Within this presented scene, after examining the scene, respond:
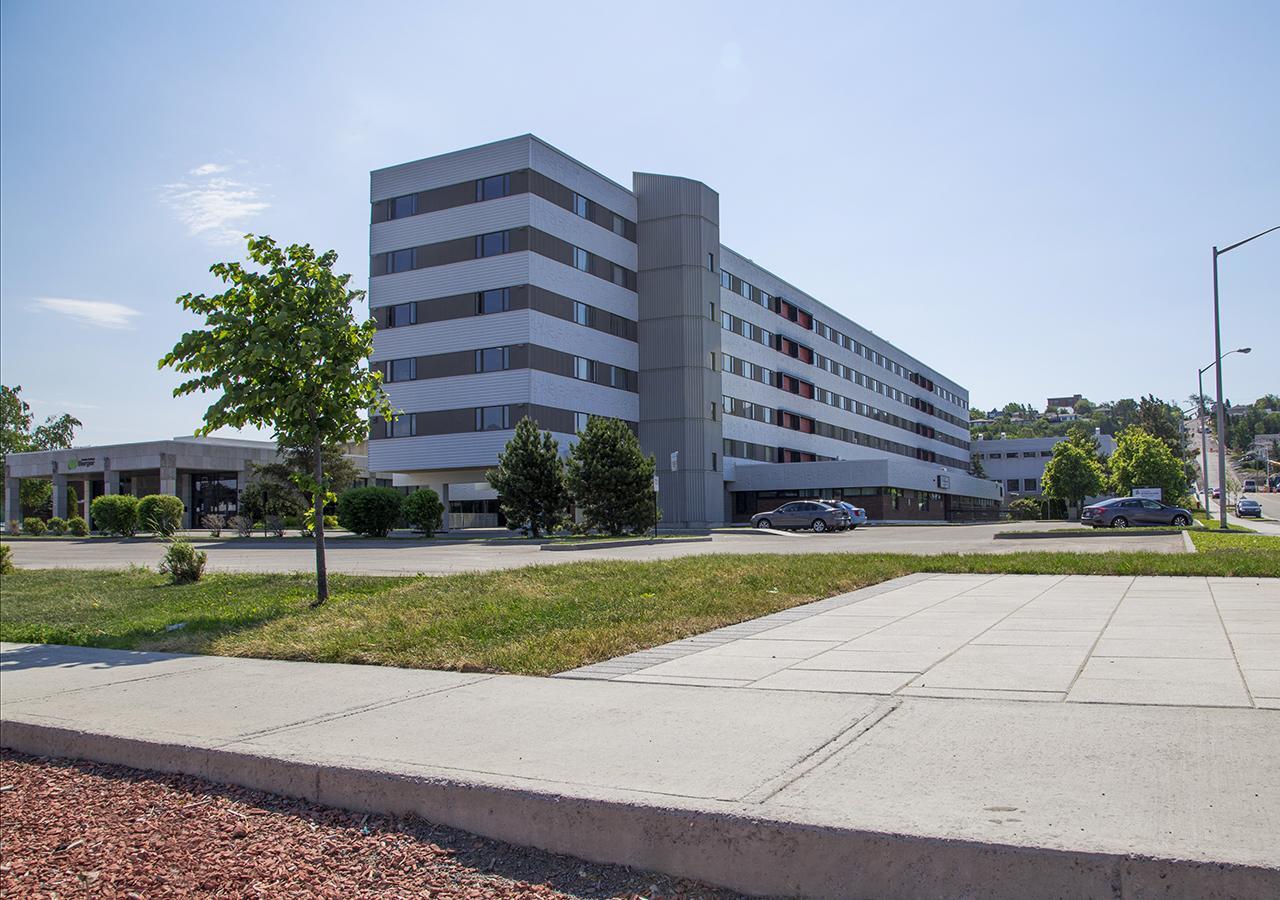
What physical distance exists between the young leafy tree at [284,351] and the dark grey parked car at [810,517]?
37.2 m

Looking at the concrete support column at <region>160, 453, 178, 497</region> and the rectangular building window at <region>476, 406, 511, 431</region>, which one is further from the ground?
the rectangular building window at <region>476, 406, 511, 431</region>

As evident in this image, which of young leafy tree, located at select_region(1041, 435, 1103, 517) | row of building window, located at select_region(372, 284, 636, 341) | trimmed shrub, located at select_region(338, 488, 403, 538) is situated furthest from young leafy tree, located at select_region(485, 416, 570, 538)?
young leafy tree, located at select_region(1041, 435, 1103, 517)

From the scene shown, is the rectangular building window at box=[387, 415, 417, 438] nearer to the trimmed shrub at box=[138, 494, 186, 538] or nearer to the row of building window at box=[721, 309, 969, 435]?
the trimmed shrub at box=[138, 494, 186, 538]

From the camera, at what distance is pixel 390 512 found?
43281 millimetres

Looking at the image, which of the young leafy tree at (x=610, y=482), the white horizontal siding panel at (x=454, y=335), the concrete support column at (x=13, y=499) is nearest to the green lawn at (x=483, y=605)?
the young leafy tree at (x=610, y=482)

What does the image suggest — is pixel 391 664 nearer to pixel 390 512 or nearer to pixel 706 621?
pixel 706 621

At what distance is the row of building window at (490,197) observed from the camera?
160 ft

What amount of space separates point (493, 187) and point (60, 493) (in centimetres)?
4754

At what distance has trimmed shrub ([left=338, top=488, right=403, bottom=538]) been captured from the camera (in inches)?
1694

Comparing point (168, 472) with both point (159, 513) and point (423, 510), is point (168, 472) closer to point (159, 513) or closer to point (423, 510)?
point (159, 513)

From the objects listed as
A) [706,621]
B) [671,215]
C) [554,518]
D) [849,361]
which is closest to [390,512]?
[554,518]

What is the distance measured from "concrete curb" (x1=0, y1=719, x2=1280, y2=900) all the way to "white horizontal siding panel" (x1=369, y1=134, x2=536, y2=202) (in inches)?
1856

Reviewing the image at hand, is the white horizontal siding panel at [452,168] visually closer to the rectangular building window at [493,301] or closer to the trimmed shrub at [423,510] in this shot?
the rectangular building window at [493,301]

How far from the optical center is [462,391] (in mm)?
49688
